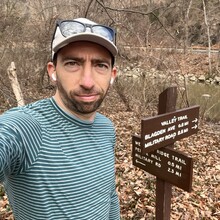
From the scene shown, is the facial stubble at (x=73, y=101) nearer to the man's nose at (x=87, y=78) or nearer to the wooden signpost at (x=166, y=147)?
the man's nose at (x=87, y=78)

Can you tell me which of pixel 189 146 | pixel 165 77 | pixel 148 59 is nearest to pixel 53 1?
pixel 148 59

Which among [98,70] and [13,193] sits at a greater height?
[98,70]

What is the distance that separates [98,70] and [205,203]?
403 centimetres

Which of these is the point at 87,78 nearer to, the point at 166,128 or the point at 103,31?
the point at 103,31

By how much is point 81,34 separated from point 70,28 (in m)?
0.10

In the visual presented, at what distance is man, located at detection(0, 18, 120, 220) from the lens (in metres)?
1.28

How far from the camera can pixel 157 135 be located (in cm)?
250

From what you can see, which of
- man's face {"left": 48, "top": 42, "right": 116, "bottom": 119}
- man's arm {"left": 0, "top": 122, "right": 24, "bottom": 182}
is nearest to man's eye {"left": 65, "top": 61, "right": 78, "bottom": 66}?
man's face {"left": 48, "top": 42, "right": 116, "bottom": 119}

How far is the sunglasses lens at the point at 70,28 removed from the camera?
4.78ft

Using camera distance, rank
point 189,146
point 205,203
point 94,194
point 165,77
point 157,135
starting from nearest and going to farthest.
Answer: point 94,194 → point 157,135 → point 205,203 → point 189,146 → point 165,77

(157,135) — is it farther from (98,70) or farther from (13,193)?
(13,193)

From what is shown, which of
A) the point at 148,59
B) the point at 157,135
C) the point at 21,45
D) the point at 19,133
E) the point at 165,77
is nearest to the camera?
the point at 19,133

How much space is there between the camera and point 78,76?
147 cm

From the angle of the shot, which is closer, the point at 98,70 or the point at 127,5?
the point at 98,70
